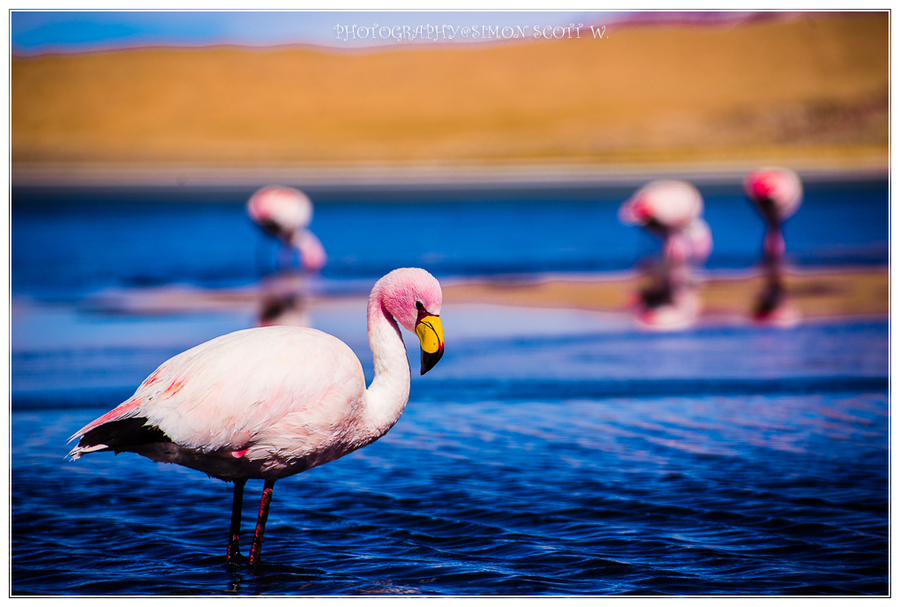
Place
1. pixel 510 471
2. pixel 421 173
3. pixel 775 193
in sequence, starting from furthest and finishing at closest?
pixel 421 173 → pixel 775 193 → pixel 510 471

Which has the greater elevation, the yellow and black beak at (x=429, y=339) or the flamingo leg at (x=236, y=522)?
the yellow and black beak at (x=429, y=339)

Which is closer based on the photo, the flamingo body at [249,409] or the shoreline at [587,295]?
the flamingo body at [249,409]

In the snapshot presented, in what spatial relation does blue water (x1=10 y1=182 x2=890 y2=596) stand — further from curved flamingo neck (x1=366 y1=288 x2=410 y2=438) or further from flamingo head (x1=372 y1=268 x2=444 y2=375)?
flamingo head (x1=372 y1=268 x2=444 y2=375)

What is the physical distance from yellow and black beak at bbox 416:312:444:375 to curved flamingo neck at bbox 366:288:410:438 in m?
0.16

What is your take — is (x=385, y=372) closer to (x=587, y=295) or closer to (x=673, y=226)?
(x=587, y=295)

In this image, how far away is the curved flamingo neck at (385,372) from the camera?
3.57 metres

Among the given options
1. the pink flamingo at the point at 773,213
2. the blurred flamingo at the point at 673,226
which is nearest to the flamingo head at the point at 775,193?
the pink flamingo at the point at 773,213

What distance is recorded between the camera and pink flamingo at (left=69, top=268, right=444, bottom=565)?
3.27 m

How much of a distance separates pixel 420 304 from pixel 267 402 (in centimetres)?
65

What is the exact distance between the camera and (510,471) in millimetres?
4582

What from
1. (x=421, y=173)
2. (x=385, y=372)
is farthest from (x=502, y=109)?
(x=385, y=372)

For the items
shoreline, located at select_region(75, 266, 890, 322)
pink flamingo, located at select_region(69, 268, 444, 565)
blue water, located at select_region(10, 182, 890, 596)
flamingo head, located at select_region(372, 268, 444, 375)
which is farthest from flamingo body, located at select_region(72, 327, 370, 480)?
shoreline, located at select_region(75, 266, 890, 322)

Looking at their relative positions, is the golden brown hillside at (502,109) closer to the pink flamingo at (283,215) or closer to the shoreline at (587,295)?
the pink flamingo at (283,215)

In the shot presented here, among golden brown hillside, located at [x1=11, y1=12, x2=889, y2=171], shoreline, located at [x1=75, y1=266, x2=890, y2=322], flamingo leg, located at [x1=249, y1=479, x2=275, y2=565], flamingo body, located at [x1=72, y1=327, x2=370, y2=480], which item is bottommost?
flamingo leg, located at [x1=249, y1=479, x2=275, y2=565]
